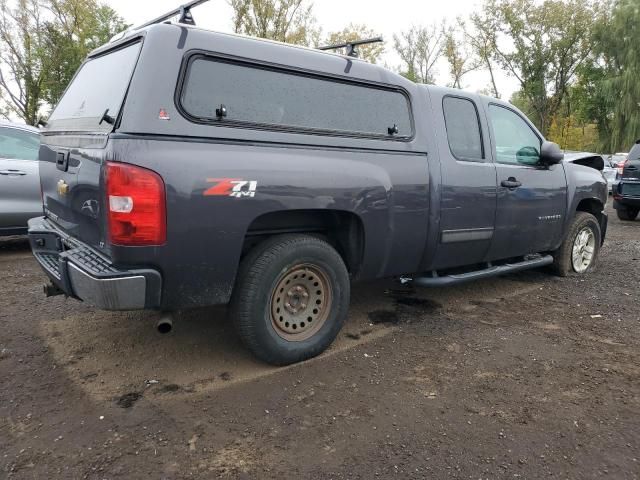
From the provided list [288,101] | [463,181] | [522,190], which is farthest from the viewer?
[522,190]

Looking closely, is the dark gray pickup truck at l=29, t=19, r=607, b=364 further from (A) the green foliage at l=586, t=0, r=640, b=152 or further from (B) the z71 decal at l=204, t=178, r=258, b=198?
(A) the green foliage at l=586, t=0, r=640, b=152

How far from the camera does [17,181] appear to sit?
600 cm

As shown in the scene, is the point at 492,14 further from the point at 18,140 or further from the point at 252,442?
the point at 252,442

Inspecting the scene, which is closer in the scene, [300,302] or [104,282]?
[104,282]

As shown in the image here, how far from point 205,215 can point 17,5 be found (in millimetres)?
25963

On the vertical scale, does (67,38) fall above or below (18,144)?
above

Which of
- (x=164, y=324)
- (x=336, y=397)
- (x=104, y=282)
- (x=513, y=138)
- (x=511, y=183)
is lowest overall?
(x=336, y=397)

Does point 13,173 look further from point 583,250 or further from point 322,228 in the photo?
point 583,250

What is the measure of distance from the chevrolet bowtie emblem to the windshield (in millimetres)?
363


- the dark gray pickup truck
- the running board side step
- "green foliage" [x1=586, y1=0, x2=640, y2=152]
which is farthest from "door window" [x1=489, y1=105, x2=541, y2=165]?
"green foliage" [x1=586, y1=0, x2=640, y2=152]

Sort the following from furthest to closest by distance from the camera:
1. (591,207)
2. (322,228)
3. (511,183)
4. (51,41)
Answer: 1. (51,41)
2. (591,207)
3. (511,183)
4. (322,228)

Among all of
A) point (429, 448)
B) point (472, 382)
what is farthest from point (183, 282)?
point (472, 382)

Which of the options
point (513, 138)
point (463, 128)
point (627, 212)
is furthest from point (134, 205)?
point (627, 212)

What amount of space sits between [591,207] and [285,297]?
4355 millimetres
